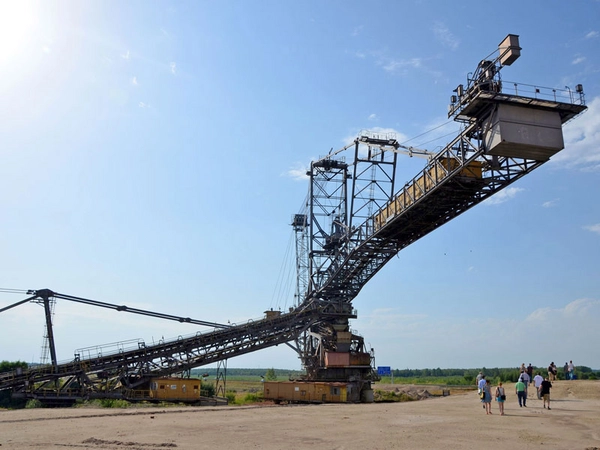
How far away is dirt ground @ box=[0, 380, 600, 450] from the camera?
15227 mm

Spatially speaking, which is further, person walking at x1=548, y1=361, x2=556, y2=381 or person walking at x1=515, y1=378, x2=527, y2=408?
person walking at x1=548, y1=361, x2=556, y2=381

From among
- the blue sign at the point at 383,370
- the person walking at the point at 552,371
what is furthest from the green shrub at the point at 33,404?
the person walking at the point at 552,371

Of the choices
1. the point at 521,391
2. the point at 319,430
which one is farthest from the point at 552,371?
the point at 319,430

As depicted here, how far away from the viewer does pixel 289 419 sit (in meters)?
23.0

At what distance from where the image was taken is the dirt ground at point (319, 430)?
599 inches

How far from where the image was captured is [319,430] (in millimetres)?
18688

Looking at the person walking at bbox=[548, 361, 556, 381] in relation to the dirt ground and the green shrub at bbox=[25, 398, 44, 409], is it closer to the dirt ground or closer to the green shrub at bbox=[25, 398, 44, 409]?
the dirt ground

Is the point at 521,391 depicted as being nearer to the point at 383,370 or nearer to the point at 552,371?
the point at 552,371

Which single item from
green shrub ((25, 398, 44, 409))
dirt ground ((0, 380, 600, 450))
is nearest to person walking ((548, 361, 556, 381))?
dirt ground ((0, 380, 600, 450))

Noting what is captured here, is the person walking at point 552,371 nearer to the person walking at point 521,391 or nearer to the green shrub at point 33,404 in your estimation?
the person walking at point 521,391

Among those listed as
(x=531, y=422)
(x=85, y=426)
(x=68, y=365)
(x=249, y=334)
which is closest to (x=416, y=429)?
(x=531, y=422)

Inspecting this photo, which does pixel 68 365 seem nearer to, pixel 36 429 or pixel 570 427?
pixel 36 429

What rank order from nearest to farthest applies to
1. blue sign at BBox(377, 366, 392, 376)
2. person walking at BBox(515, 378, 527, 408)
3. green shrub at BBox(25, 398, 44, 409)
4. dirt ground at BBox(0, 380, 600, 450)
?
dirt ground at BBox(0, 380, 600, 450), person walking at BBox(515, 378, 527, 408), green shrub at BBox(25, 398, 44, 409), blue sign at BBox(377, 366, 392, 376)

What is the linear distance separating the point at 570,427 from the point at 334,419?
938 cm
